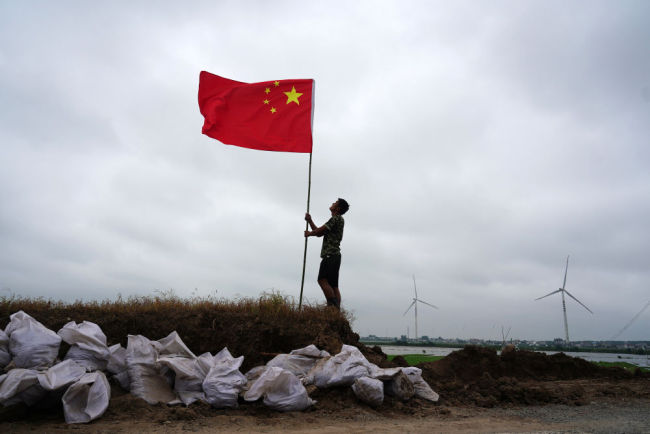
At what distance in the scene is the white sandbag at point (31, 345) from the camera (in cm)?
445

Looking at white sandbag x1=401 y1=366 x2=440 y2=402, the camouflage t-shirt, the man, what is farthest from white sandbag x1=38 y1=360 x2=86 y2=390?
the camouflage t-shirt

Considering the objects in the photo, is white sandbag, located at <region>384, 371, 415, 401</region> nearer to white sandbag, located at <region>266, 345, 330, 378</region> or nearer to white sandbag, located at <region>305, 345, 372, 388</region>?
white sandbag, located at <region>305, 345, 372, 388</region>

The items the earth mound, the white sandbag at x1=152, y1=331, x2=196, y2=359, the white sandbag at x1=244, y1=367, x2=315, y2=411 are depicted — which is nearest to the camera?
the white sandbag at x1=244, y1=367, x2=315, y2=411

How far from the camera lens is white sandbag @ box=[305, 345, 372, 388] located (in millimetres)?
5148

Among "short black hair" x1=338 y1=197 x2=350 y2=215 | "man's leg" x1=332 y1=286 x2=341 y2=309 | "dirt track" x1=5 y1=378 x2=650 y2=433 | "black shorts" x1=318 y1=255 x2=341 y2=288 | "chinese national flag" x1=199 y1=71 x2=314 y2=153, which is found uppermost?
"chinese national flag" x1=199 y1=71 x2=314 y2=153

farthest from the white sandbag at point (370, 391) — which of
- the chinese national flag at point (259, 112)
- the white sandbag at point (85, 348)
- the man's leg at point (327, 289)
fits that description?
the chinese national flag at point (259, 112)

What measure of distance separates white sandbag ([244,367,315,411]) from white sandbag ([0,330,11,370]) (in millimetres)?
2532

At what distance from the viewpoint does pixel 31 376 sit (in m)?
4.01

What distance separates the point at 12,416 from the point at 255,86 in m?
6.64

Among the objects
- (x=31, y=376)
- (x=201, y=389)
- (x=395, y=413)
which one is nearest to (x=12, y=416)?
(x=31, y=376)

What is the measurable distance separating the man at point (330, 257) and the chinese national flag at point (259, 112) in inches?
61.7

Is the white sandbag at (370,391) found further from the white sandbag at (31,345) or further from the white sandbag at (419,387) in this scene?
the white sandbag at (31,345)

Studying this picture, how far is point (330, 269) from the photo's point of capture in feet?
24.4

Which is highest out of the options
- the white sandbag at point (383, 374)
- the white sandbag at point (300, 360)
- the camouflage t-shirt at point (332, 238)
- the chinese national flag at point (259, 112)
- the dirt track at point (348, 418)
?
the chinese national flag at point (259, 112)
